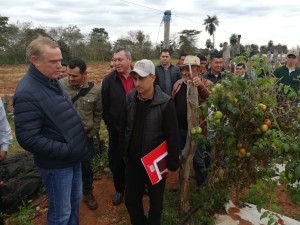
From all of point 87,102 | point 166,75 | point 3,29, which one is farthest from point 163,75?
point 3,29

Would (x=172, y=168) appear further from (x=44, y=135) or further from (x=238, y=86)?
(x=44, y=135)

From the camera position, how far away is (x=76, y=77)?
303cm

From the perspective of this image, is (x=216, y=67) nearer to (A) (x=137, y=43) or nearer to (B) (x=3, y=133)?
(B) (x=3, y=133)

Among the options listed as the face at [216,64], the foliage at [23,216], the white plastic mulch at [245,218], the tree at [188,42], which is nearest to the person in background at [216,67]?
the face at [216,64]

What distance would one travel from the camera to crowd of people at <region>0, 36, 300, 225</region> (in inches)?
80.0

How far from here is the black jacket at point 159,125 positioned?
2387mm

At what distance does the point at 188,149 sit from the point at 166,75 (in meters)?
2.03

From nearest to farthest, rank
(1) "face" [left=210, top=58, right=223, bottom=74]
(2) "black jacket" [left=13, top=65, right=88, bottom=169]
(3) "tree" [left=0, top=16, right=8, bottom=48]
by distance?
1. (2) "black jacket" [left=13, top=65, right=88, bottom=169]
2. (1) "face" [left=210, top=58, right=223, bottom=74]
3. (3) "tree" [left=0, top=16, right=8, bottom=48]

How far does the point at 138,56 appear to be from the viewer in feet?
113

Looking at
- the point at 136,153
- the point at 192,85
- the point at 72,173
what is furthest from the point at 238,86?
the point at 72,173

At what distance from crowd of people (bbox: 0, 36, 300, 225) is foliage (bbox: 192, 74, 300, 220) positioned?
0.32 meters

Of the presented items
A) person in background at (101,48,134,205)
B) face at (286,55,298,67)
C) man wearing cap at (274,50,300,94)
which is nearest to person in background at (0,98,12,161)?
person in background at (101,48,134,205)

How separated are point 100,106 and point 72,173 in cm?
113

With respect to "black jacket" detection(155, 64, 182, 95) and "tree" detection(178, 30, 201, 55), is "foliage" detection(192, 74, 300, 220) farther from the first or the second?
"tree" detection(178, 30, 201, 55)
